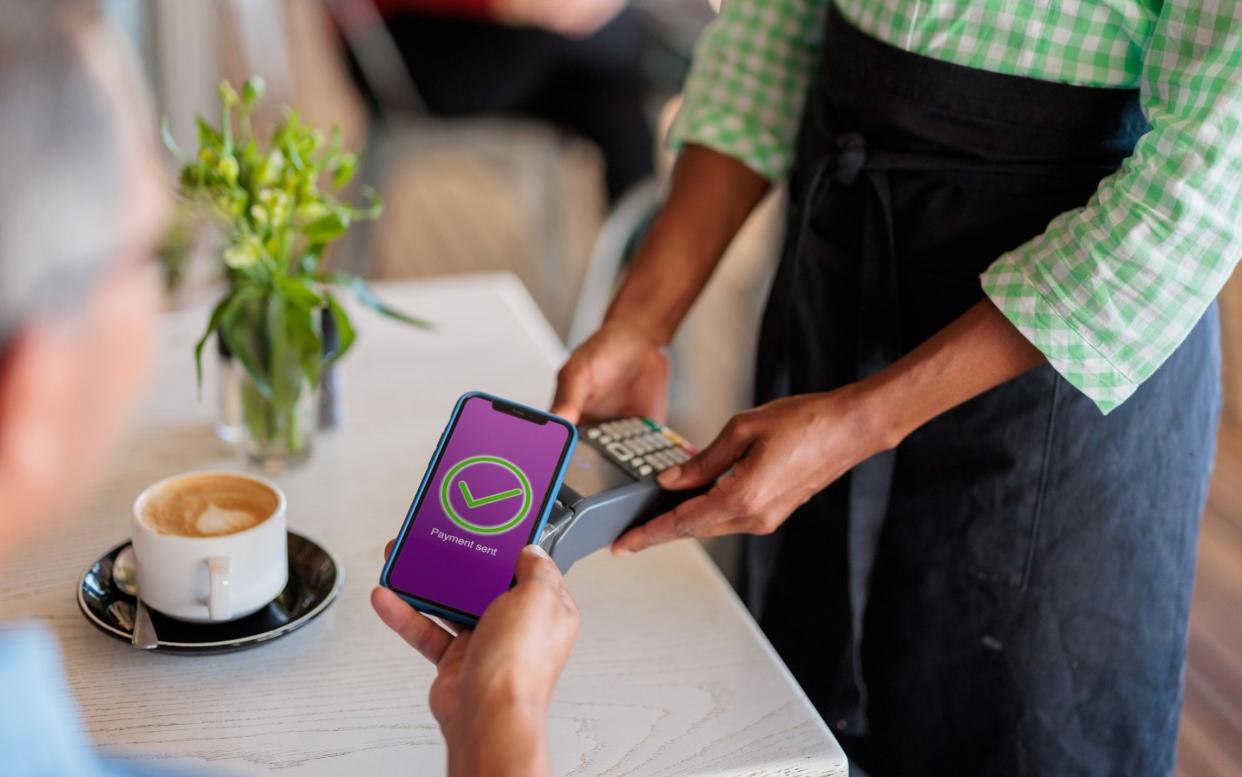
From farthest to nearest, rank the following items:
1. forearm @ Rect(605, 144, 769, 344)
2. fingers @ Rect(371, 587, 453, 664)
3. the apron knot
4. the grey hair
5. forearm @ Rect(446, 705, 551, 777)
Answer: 1. forearm @ Rect(605, 144, 769, 344)
2. the apron knot
3. fingers @ Rect(371, 587, 453, 664)
4. forearm @ Rect(446, 705, 551, 777)
5. the grey hair

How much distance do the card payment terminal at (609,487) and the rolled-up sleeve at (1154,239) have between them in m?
0.26

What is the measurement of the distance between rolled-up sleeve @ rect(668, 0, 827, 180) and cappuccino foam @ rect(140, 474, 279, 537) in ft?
1.64

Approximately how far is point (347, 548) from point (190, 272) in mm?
499

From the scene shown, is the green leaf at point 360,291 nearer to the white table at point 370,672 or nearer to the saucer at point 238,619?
the white table at point 370,672

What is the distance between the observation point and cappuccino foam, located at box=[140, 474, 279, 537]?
0.84 metres

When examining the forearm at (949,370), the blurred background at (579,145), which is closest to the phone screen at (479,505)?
the forearm at (949,370)

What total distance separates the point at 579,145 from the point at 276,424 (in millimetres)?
1888

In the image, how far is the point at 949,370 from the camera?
0.86 meters

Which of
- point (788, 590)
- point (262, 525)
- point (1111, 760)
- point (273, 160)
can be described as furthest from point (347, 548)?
point (1111, 760)

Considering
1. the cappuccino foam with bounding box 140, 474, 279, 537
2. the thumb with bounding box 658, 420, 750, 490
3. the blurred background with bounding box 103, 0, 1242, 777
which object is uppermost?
the thumb with bounding box 658, 420, 750, 490

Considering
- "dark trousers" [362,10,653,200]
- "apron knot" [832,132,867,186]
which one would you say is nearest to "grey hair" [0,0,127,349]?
"apron knot" [832,132,867,186]

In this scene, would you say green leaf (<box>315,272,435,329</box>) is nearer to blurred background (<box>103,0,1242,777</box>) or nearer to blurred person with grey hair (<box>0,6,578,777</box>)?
blurred person with grey hair (<box>0,6,578,777</box>)

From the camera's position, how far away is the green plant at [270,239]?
3.20ft

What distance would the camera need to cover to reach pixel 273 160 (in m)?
0.98
